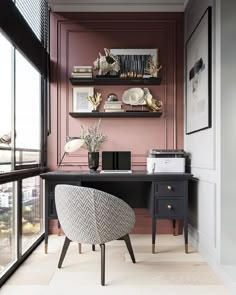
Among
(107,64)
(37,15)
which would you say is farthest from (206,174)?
(37,15)

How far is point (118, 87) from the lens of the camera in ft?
11.4

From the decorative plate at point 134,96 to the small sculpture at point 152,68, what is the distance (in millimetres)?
213

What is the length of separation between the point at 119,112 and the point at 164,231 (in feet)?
4.76

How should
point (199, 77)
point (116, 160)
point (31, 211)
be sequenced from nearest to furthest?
point (199, 77), point (31, 211), point (116, 160)

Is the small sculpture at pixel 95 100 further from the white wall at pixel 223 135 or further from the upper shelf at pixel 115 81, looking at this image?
the white wall at pixel 223 135

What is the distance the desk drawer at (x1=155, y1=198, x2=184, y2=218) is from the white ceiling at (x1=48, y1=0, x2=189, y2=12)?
2154 millimetres

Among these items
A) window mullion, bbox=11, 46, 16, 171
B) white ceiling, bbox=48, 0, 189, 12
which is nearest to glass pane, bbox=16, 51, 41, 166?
window mullion, bbox=11, 46, 16, 171

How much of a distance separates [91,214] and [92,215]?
1 centimetres

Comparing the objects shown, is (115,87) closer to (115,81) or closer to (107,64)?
(115,81)

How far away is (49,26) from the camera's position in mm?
3439

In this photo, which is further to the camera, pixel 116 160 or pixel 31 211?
pixel 116 160

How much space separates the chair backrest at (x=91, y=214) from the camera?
2184 millimetres

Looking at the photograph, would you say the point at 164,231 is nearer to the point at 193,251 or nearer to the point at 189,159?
the point at 193,251

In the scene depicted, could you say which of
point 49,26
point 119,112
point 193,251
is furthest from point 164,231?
point 49,26
